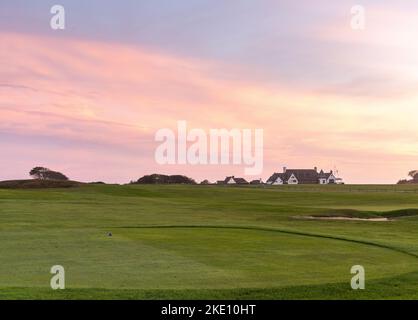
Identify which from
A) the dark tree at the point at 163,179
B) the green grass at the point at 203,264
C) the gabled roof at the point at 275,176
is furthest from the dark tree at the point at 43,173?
the green grass at the point at 203,264

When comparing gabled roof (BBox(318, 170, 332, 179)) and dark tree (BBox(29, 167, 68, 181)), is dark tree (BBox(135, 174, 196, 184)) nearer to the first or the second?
dark tree (BBox(29, 167, 68, 181))

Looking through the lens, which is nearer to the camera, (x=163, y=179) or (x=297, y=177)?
(x=163, y=179)

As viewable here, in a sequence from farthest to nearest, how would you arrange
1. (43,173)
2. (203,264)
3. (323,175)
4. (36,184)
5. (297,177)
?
(323,175) < (297,177) < (43,173) < (36,184) < (203,264)

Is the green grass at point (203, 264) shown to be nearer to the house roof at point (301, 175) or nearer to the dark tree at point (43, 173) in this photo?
the dark tree at point (43, 173)

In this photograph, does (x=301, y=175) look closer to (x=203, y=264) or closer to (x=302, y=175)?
(x=302, y=175)

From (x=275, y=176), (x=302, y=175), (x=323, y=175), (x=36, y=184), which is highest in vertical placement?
(x=323, y=175)

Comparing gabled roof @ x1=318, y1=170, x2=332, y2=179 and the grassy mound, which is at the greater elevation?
gabled roof @ x1=318, y1=170, x2=332, y2=179

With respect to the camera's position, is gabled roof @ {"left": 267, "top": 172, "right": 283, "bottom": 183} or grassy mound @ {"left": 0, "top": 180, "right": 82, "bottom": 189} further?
gabled roof @ {"left": 267, "top": 172, "right": 283, "bottom": 183}

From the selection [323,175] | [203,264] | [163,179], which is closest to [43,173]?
[163,179]

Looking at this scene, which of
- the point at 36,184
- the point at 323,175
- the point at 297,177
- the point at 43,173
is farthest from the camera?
the point at 323,175

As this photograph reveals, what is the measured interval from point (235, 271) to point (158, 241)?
691 centimetres

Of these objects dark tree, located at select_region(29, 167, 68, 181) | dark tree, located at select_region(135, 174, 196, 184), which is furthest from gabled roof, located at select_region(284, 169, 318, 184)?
dark tree, located at select_region(29, 167, 68, 181)
